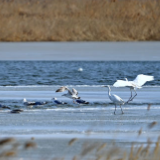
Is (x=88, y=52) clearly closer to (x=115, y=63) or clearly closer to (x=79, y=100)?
(x=115, y=63)

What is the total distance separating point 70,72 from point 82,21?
20173mm

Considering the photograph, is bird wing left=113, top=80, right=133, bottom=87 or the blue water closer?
bird wing left=113, top=80, right=133, bottom=87

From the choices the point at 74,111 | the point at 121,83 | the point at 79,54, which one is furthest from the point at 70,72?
the point at 74,111

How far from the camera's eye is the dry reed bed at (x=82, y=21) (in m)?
35.3

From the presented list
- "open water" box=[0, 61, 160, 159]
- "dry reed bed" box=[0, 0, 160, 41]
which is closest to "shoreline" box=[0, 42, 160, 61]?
"open water" box=[0, 61, 160, 159]

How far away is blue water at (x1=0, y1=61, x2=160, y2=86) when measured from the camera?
15.4m

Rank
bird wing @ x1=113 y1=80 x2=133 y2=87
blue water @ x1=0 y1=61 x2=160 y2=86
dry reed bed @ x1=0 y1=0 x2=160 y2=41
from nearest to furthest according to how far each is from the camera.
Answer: bird wing @ x1=113 y1=80 x2=133 y2=87 → blue water @ x1=0 y1=61 x2=160 y2=86 → dry reed bed @ x1=0 y1=0 x2=160 y2=41

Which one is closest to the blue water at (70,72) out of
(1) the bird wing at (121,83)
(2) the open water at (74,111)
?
(2) the open water at (74,111)

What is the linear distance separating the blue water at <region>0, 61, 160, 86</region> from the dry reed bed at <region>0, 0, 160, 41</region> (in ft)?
44.4

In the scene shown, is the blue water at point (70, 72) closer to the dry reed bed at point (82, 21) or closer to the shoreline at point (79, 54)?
the shoreline at point (79, 54)

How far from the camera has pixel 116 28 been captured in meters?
36.1

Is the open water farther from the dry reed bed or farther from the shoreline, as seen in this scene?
the dry reed bed

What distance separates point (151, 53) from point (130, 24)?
12.7 metres

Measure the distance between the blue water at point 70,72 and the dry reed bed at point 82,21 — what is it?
13.5m
